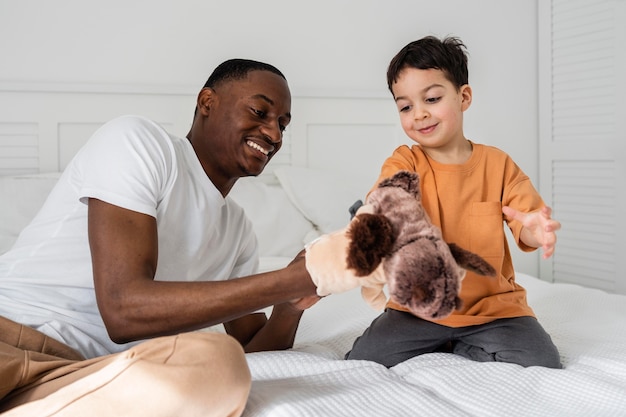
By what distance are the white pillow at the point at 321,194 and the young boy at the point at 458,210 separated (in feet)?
3.28

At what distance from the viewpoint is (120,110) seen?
251 centimetres

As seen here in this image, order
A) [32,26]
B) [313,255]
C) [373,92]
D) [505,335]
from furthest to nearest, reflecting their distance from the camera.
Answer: [373,92] < [32,26] < [505,335] < [313,255]

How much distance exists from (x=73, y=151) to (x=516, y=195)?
1820 mm

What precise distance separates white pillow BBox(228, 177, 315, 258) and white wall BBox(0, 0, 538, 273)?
→ 558 mm

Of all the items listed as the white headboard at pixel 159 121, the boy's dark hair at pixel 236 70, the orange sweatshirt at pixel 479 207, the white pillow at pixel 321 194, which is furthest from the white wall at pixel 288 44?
the orange sweatshirt at pixel 479 207

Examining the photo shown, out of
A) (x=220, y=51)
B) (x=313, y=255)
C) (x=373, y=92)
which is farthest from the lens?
(x=373, y=92)

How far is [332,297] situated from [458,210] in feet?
2.21

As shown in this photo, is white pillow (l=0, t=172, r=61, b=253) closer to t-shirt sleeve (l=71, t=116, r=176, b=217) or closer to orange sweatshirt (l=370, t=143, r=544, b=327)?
t-shirt sleeve (l=71, t=116, r=176, b=217)

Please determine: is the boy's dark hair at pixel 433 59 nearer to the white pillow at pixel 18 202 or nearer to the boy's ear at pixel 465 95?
the boy's ear at pixel 465 95

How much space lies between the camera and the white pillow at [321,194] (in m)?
2.42

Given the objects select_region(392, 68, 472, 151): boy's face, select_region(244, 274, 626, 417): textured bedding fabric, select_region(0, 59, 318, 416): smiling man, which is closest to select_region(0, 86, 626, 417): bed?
select_region(244, 274, 626, 417): textured bedding fabric

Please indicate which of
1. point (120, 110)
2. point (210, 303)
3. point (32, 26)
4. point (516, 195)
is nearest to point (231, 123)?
point (210, 303)

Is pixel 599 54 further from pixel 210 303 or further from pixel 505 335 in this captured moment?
pixel 210 303

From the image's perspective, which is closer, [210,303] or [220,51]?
[210,303]
